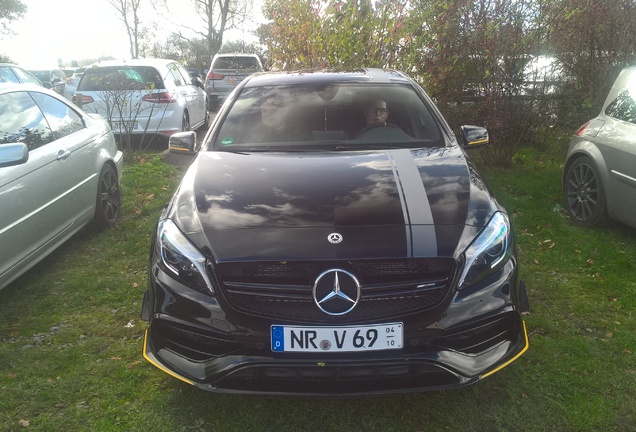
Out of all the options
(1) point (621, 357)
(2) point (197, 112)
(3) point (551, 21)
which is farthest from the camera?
(2) point (197, 112)

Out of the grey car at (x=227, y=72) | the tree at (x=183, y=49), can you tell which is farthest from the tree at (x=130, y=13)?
the grey car at (x=227, y=72)

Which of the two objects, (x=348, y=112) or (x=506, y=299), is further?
(x=348, y=112)

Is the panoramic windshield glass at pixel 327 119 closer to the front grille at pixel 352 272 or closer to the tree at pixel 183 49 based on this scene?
the front grille at pixel 352 272

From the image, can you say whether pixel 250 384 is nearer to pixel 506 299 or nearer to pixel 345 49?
pixel 506 299


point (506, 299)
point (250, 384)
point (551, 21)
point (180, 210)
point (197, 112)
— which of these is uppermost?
point (551, 21)

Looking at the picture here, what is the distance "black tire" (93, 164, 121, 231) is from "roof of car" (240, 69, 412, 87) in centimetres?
195

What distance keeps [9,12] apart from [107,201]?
40316 mm

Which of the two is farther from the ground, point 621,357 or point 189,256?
point 189,256

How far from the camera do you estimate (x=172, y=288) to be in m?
2.78

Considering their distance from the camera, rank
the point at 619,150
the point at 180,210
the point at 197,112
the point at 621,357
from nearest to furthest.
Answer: the point at 180,210
the point at 621,357
the point at 619,150
the point at 197,112

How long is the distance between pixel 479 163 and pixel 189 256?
6644mm

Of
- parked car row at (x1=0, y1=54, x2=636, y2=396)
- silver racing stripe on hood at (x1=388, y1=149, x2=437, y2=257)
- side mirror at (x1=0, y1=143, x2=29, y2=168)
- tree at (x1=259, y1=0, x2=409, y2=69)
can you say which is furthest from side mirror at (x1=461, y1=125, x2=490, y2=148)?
tree at (x1=259, y1=0, x2=409, y2=69)

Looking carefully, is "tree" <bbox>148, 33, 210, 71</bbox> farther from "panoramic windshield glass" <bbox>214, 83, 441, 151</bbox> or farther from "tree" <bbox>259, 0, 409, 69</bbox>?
"panoramic windshield glass" <bbox>214, 83, 441, 151</bbox>

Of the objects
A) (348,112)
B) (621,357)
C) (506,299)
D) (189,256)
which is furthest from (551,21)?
(189,256)
